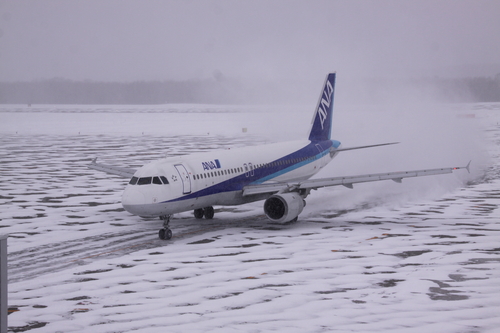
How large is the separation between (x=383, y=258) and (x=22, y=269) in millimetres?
14911

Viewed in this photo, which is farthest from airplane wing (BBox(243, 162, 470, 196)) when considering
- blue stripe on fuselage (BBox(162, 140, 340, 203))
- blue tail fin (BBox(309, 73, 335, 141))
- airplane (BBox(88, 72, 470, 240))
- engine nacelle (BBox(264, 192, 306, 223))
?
blue tail fin (BBox(309, 73, 335, 141))

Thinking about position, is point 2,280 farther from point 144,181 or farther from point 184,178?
point 184,178

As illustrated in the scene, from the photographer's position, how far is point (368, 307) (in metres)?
18.9

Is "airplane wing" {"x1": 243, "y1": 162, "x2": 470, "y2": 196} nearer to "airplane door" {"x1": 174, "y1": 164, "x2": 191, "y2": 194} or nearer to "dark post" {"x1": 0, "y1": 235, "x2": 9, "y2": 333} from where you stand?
"airplane door" {"x1": 174, "y1": 164, "x2": 191, "y2": 194}

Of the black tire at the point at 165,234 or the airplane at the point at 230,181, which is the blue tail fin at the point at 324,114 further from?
the black tire at the point at 165,234

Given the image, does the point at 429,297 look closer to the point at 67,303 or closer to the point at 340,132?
the point at 67,303

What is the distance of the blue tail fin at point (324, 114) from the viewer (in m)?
43.5

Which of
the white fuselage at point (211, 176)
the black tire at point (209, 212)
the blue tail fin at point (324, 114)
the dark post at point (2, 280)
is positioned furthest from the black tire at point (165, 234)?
the dark post at point (2, 280)

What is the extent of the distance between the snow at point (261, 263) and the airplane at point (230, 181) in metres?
1.39

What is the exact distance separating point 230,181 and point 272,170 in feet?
15.1

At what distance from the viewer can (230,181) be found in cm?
3291

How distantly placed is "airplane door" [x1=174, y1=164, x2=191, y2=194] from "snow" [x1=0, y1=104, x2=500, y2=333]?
2413mm

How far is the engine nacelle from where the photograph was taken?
31062 millimetres

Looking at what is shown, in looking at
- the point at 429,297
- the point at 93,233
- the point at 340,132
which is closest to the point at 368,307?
the point at 429,297
